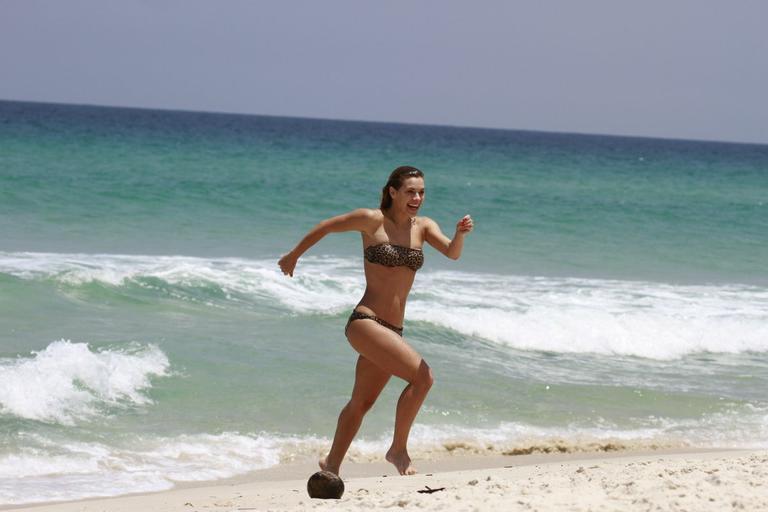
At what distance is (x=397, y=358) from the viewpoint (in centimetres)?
609

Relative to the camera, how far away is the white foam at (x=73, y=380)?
9.29 meters

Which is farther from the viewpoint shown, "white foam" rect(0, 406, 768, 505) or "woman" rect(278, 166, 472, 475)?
"white foam" rect(0, 406, 768, 505)

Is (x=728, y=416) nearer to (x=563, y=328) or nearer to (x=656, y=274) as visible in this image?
(x=563, y=328)

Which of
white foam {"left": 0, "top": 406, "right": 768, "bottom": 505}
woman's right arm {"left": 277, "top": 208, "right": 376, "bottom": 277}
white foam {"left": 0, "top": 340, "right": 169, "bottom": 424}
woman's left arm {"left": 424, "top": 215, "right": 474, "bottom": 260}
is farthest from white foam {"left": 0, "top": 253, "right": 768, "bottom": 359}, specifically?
woman's right arm {"left": 277, "top": 208, "right": 376, "bottom": 277}

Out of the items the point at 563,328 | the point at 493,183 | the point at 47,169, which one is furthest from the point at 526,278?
the point at 493,183

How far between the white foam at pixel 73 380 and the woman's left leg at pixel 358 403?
11.4ft

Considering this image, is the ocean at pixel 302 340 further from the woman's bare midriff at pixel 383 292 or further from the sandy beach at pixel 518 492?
the woman's bare midriff at pixel 383 292

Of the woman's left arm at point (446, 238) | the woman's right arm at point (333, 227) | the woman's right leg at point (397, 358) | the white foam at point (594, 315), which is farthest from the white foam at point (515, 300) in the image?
the woman's right arm at point (333, 227)

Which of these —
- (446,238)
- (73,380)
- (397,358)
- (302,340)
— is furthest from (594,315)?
(397,358)

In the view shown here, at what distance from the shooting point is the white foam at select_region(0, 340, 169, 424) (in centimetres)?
929

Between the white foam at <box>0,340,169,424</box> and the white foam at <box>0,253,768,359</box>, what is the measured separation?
12.3 ft

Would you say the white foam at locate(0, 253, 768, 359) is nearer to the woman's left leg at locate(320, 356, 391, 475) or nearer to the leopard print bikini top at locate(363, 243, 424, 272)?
the woman's left leg at locate(320, 356, 391, 475)

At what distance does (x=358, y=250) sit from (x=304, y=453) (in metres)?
11.3

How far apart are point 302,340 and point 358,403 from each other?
19.9ft
